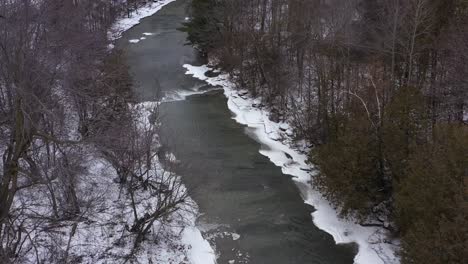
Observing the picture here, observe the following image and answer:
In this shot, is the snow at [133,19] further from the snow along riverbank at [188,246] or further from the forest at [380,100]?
the snow along riverbank at [188,246]

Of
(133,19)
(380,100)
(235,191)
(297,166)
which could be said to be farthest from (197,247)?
(133,19)

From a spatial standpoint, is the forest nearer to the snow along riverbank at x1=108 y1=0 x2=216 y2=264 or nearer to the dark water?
the dark water

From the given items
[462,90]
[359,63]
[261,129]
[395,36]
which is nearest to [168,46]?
[261,129]

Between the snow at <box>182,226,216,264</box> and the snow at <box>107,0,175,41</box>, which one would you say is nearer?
the snow at <box>182,226,216,264</box>

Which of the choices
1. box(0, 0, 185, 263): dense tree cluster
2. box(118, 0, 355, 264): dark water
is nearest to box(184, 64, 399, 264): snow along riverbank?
box(118, 0, 355, 264): dark water

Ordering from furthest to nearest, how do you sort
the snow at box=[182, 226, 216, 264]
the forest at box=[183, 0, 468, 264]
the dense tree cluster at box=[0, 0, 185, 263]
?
the snow at box=[182, 226, 216, 264] < the forest at box=[183, 0, 468, 264] < the dense tree cluster at box=[0, 0, 185, 263]

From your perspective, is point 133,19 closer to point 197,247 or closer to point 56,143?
point 197,247

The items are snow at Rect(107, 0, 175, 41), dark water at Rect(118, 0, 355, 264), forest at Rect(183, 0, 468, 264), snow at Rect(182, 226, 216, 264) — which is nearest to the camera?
forest at Rect(183, 0, 468, 264)
